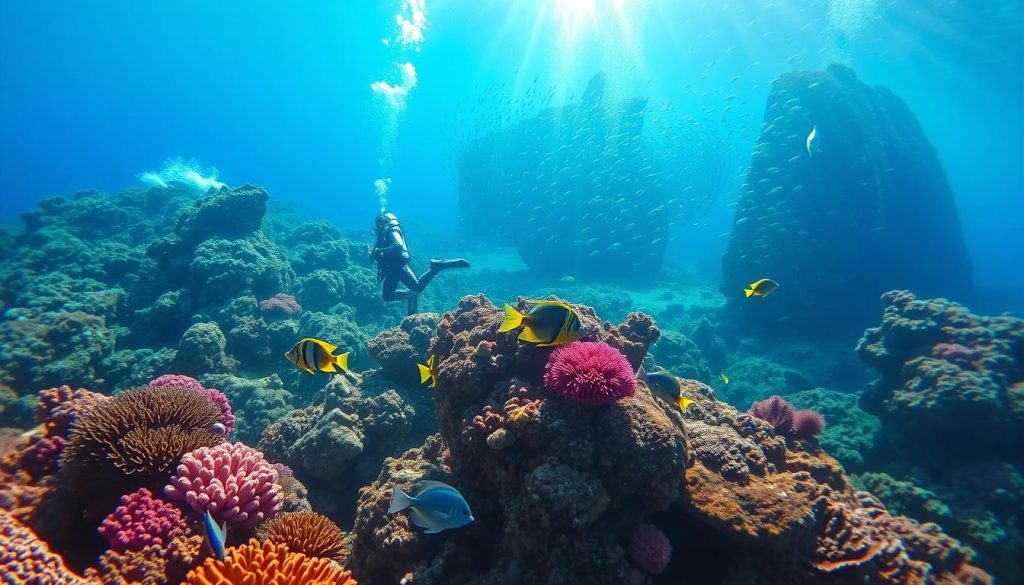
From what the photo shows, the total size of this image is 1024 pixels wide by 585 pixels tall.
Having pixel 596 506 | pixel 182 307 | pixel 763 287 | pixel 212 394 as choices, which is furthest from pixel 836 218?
pixel 182 307

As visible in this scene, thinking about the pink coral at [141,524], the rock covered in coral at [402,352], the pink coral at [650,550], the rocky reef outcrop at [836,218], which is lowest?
the pink coral at [141,524]

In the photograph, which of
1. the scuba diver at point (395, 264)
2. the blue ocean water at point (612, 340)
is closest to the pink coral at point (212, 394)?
the blue ocean water at point (612, 340)

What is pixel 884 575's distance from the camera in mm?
Result: 3590

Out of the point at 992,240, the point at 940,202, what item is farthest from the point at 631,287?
the point at 992,240

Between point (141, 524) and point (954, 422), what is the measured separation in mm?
12560

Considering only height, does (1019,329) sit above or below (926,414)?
above

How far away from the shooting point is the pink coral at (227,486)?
3.25 m

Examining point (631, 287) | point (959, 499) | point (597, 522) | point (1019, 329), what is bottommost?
point (597, 522)

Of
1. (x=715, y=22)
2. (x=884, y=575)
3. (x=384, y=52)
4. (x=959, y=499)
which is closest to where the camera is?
(x=884, y=575)

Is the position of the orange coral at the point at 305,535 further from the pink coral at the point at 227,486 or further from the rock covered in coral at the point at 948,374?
the rock covered in coral at the point at 948,374

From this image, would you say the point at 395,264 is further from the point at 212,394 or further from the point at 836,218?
the point at 836,218

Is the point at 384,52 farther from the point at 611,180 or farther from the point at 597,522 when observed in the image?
the point at 597,522

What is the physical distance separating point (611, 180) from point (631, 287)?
7905 mm

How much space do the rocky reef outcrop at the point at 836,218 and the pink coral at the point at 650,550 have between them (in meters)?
19.9
